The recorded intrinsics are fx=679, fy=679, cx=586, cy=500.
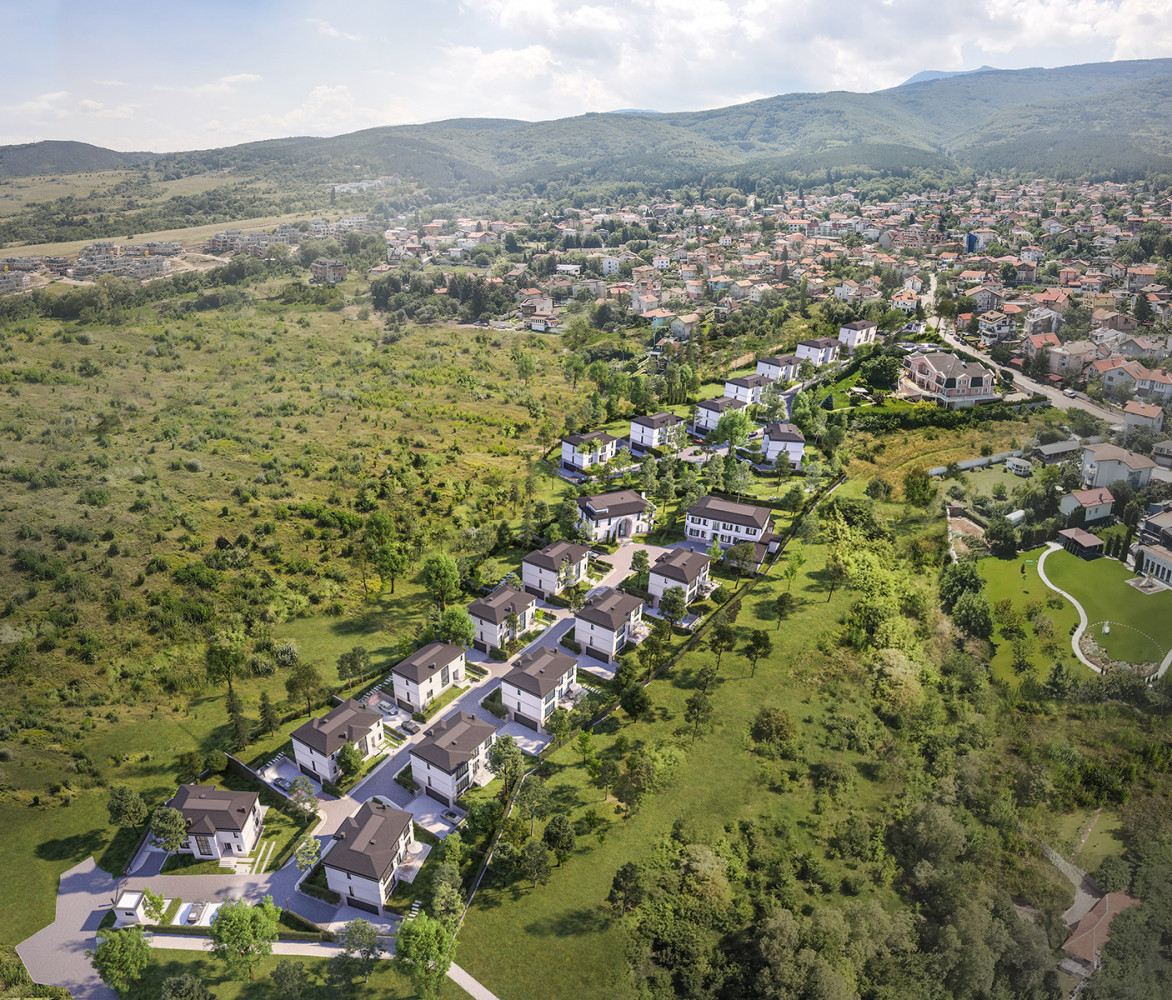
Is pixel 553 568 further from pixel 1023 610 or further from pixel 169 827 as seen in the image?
pixel 1023 610

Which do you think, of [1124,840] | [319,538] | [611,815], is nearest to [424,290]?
[319,538]

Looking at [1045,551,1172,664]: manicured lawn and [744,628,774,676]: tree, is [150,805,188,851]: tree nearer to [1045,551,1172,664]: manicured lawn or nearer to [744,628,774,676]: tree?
[744,628,774,676]: tree

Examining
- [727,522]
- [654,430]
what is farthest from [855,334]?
[727,522]

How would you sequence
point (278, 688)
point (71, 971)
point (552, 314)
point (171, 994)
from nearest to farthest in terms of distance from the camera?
point (171, 994) < point (71, 971) < point (278, 688) < point (552, 314)

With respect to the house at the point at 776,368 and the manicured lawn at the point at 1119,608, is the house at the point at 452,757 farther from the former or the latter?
the house at the point at 776,368

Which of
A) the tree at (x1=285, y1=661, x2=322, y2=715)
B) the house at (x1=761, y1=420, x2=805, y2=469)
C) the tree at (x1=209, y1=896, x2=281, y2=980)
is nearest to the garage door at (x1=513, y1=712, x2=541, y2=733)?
the tree at (x1=285, y1=661, x2=322, y2=715)

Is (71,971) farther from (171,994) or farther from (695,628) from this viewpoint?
(695,628)

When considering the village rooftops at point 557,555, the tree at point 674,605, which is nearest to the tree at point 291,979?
the village rooftops at point 557,555
